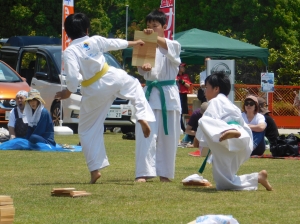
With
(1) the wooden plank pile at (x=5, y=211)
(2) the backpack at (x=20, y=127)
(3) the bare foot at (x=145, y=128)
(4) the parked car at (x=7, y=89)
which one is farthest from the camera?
(4) the parked car at (x=7, y=89)

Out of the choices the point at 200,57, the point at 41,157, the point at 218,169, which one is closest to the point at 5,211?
the point at 218,169

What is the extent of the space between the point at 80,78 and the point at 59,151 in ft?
20.8

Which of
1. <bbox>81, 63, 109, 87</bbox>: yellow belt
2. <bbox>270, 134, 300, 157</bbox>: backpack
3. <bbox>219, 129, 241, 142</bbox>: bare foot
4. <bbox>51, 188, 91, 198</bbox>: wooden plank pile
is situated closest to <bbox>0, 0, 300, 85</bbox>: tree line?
<bbox>270, 134, 300, 157</bbox>: backpack

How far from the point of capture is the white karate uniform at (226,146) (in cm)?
837

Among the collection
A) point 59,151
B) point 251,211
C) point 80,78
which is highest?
point 80,78

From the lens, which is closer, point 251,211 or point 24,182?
point 251,211

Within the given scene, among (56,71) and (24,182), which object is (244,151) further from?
(56,71)

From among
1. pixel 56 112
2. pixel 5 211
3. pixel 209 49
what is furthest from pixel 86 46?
pixel 209 49

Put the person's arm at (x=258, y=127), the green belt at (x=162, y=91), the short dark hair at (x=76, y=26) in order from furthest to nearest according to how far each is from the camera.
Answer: the person's arm at (x=258, y=127) < the green belt at (x=162, y=91) < the short dark hair at (x=76, y=26)

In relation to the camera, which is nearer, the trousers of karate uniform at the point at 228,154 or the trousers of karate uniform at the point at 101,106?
the trousers of karate uniform at the point at 228,154

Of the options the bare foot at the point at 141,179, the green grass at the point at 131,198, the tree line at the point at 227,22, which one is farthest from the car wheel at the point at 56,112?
the tree line at the point at 227,22

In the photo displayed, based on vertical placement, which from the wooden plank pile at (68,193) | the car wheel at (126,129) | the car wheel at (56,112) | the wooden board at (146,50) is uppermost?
the wooden board at (146,50)

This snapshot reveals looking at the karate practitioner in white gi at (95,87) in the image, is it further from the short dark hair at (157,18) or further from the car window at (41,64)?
the car window at (41,64)

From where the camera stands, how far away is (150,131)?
29.9ft
